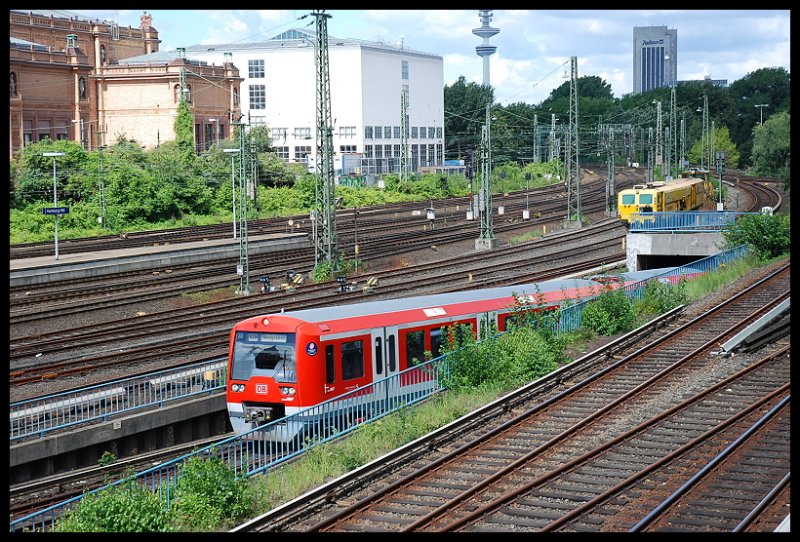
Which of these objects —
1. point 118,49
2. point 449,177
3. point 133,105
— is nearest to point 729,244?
point 449,177

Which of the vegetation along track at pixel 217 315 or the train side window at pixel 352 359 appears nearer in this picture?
the train side window at pixel 352 359

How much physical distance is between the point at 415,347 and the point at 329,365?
2.38 metres

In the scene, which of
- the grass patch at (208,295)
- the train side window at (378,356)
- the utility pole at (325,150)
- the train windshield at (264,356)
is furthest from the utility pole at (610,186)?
the train windshield at (264,356)

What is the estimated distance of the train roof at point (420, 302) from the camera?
18.2 metres

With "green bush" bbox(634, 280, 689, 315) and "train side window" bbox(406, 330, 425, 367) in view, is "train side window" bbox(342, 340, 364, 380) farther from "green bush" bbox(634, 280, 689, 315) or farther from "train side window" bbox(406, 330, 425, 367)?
"green bush" bbox(634, 280, 689, 315)

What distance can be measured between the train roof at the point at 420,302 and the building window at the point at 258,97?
64785 mm

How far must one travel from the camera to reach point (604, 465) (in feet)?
43.0

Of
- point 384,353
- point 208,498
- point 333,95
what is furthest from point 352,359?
point 333,95

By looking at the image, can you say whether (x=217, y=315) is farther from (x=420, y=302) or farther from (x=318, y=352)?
(x=318, y=352)

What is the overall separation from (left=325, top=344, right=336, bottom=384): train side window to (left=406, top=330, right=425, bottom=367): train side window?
2011 millimetres

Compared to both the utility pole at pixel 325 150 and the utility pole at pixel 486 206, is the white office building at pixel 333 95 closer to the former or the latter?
the utility pole at pixel 486 206

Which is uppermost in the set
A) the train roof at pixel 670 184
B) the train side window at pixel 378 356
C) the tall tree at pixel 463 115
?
the tall tree at pixel 463 115

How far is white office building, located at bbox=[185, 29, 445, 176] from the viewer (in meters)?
84.1

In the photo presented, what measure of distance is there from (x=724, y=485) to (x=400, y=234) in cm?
3525
